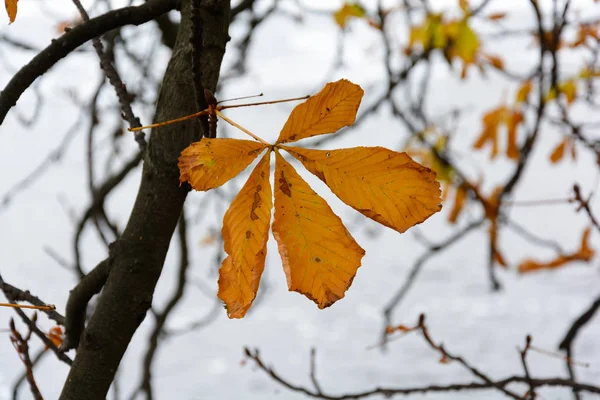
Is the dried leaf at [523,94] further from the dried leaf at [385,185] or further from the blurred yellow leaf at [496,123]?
the dried leaf at [385,185]

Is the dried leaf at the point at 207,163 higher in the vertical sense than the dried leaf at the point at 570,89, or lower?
lower

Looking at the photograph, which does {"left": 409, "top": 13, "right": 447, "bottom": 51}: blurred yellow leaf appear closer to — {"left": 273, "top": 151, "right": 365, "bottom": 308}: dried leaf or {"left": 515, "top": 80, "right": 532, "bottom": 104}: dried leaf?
{"left": 515, "top": 80, "right": 532, "bottom": 104}: dried leaf

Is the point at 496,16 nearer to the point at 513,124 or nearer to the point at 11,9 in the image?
the point at 513,124

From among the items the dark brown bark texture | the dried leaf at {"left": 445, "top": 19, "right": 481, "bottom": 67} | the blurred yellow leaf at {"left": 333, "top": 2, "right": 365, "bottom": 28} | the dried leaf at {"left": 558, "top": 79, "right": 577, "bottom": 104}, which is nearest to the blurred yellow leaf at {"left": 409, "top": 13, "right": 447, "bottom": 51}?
the dried leaf at {"left": 445, "top": 19, "right": 481, "bottom": 67}

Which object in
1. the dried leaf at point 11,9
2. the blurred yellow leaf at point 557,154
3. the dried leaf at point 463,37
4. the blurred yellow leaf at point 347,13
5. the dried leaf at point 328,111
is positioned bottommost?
the dried leaf at point 328,111

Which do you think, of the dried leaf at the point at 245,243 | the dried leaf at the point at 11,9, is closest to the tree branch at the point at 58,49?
the dried leaf at the point at 11,9

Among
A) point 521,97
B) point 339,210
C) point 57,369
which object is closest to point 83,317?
point 521,97

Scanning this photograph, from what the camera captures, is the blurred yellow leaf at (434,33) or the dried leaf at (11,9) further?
the blurred yellow leaf at (434,33)

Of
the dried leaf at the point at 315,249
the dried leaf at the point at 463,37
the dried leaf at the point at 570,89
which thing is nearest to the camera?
the dried leaf at the point at 315,249

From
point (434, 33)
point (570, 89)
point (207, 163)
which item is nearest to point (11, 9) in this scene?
point (207, 163)
